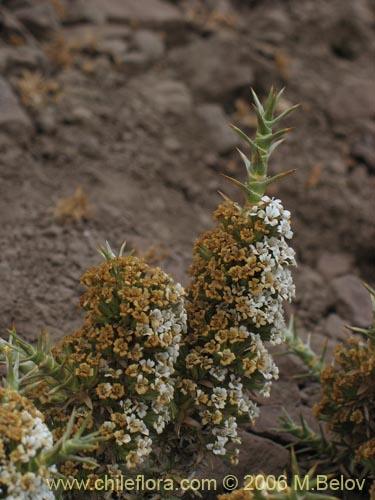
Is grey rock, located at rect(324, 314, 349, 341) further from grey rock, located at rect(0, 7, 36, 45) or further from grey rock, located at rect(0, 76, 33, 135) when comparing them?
grey rock, located at rect(0, 7, 36, 45)

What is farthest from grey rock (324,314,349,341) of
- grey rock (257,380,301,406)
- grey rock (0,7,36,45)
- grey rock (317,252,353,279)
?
grey rock (0,7,36,45)

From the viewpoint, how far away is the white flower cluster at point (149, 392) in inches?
119

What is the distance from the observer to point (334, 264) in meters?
6.14

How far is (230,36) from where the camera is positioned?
7.70 m

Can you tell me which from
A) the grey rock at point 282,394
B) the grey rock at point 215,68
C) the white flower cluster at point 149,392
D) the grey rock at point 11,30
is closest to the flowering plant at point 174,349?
the white flower cluster at point 149,392

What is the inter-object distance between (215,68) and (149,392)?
15.3 ft

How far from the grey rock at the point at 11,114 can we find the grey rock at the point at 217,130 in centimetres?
162

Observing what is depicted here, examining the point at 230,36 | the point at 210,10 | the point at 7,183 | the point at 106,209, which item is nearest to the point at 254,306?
the point at 106,209

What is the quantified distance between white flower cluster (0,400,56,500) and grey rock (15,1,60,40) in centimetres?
496

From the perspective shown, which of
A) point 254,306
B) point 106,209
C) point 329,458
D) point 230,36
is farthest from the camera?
point 230,36

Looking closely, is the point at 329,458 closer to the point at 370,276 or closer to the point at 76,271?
the point at 76,271

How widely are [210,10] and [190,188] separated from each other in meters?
2.85

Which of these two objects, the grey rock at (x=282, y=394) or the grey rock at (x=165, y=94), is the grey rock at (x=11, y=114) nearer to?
the grey rock at (x=165, y=94)

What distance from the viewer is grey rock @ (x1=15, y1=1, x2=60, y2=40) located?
6.93m
